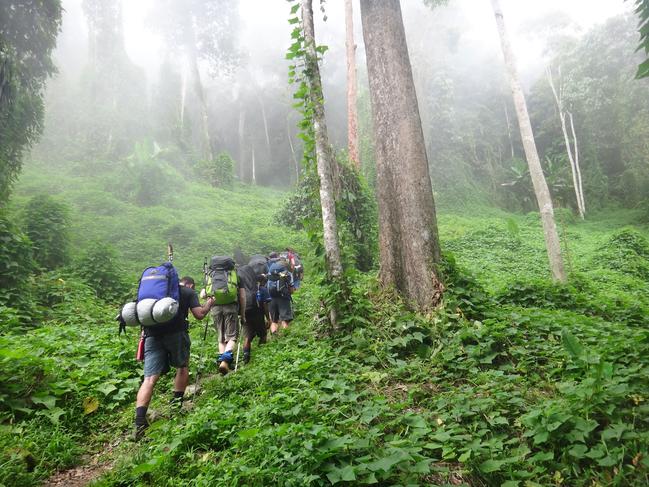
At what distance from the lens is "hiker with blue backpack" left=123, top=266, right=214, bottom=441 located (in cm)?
390

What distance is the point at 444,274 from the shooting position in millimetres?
4879

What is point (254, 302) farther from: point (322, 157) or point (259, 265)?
point (322, 157)

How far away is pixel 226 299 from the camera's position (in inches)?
221

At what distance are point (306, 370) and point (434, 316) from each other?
5.32ft

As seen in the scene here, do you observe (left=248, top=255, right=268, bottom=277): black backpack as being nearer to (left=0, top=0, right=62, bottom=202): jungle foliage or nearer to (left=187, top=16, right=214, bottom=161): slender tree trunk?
(left=0, top=0, right=62, bottom=202): jungle foliage

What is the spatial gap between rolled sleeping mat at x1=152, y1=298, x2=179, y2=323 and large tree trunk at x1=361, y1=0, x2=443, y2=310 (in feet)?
8.94

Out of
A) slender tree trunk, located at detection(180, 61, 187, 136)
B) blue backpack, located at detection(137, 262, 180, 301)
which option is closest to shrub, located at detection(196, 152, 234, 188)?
slender tree trunk, located at detection(180, 61, 187, 136)

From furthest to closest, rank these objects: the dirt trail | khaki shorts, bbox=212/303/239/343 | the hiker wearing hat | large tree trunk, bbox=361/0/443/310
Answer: khaki shorts, bbox=212/303/239/343, large tree trunk, bbox=361/0/443/310, the hiker wearing hat, the dirt trail

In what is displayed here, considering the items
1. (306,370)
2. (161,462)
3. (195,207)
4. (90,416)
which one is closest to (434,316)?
(306,370)

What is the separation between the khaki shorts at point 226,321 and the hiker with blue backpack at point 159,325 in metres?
1.21

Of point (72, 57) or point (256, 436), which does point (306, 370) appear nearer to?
point (256, 436)

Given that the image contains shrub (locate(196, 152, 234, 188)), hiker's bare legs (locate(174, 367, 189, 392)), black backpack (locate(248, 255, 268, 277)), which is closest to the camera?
hiker's bare legs (locate(174, 367, 189, 392))

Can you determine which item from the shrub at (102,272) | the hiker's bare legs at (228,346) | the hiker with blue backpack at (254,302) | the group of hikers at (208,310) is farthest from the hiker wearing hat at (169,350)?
the shrub at (102,272)

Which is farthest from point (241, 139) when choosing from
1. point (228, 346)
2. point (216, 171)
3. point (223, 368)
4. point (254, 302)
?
point (223, 368)
